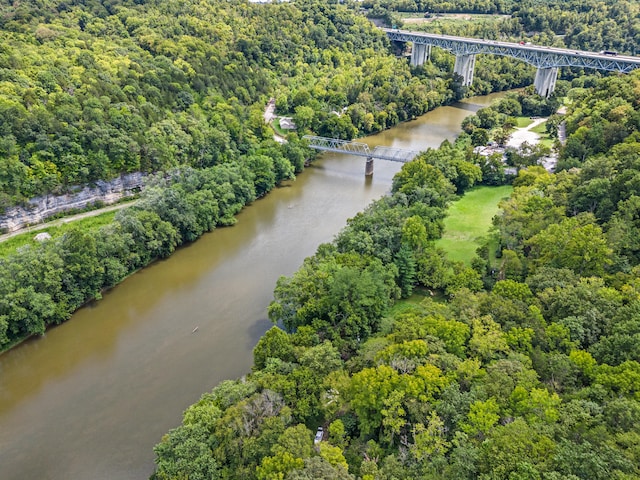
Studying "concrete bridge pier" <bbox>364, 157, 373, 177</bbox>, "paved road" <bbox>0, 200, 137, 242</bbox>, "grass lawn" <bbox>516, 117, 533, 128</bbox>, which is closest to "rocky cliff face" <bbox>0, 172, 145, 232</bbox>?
"paved road" <bbox>0, 200, 137, 242</bbox>

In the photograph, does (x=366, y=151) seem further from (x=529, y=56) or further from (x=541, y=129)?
(x=529, y=56)

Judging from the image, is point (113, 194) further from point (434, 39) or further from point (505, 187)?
point (434, 39)

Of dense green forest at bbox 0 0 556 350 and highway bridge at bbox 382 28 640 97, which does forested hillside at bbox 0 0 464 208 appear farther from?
highway bridge at bbox 382 28 640 97

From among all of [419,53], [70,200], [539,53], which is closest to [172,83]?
[70,200]

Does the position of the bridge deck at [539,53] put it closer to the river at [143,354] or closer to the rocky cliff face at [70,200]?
the river at [143,354]

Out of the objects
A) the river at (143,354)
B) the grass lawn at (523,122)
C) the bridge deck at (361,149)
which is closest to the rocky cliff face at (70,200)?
the river at (143,354)

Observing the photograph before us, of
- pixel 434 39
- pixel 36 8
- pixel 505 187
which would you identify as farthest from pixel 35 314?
pixel 434 39
